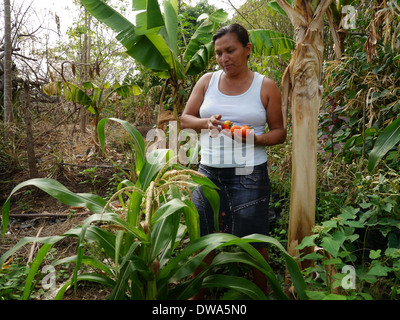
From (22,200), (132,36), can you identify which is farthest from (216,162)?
(22,200)

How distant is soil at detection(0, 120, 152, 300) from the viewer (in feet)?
9.34

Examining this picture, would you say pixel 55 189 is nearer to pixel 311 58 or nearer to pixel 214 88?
pixel 214 88

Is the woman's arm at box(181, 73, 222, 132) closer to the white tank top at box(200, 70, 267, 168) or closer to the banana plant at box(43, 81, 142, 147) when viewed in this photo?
the white tank top at box(200, 70, 267, 168)

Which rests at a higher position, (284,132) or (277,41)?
(277,41)

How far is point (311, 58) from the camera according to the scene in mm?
1682

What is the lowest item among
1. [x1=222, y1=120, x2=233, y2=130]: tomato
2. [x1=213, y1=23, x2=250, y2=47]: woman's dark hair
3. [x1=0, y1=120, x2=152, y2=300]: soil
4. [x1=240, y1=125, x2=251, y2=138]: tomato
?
[x1=0, y1=120, x2=152, y2=300]: soil

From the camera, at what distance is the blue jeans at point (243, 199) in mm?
1795

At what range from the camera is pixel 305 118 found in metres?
1.67

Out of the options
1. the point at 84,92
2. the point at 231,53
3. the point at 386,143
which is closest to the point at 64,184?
the point at 84,92

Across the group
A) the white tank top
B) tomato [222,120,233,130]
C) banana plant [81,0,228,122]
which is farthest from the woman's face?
banana plant [81,0,228,122]

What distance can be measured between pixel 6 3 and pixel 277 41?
164 inches

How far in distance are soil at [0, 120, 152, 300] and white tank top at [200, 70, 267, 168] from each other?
0.61 m

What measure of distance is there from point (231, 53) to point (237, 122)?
0.39m

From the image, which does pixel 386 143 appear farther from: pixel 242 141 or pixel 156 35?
pixel 156 35
